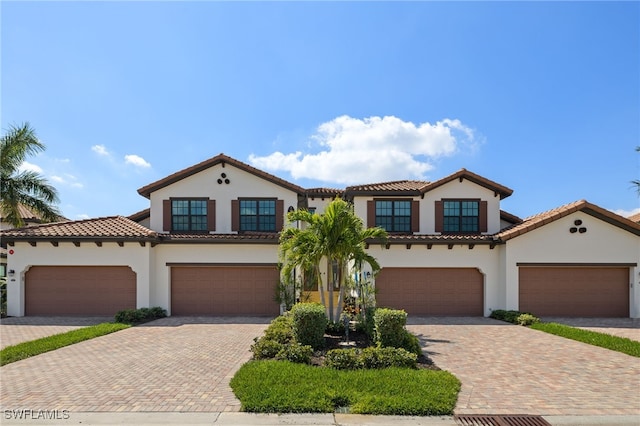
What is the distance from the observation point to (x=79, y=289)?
1556cm

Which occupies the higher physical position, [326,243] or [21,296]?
[326,243]

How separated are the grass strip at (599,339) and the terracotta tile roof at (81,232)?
16087mm

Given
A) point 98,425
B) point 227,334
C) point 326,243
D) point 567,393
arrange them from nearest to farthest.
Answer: point 98,425
point 567,393
point 326,243
point 227,334

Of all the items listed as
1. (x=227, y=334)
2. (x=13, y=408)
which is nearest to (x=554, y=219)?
(x=227, y=334)

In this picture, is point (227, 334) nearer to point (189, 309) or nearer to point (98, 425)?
point (189, 309)

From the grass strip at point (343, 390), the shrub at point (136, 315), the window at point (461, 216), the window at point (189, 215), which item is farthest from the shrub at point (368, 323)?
the window at point (189, 215)

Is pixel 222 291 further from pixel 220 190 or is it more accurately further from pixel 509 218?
pixel 509 218

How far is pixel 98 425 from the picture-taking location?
5.31 meters

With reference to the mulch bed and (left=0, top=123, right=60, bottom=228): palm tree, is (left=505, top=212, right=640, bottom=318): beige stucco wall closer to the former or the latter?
the mulch bed

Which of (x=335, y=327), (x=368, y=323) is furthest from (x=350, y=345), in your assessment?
(x=335, y=327)

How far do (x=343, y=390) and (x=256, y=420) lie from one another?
1.68 metres

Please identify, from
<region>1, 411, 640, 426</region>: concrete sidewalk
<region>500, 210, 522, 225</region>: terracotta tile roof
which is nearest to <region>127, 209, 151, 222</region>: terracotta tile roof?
<region>1, 411, 640, 426</region>: concrete sidewalk

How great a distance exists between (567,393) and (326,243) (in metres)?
6.63

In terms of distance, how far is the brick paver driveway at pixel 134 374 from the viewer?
6109mm
